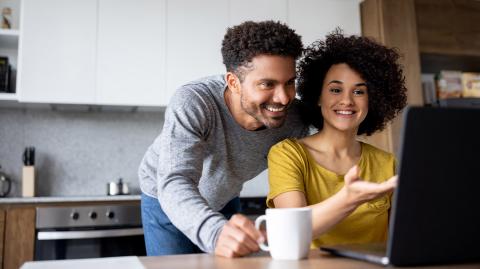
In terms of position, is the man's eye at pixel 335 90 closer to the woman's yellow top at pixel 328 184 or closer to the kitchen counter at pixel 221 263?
the woman's yellow top at pixel 328 184

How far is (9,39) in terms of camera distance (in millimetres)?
2750

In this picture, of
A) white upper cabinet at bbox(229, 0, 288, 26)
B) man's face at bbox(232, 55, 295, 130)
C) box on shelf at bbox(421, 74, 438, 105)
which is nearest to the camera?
man's face at bbox(232, 55, 295, 130)

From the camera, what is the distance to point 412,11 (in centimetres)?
308

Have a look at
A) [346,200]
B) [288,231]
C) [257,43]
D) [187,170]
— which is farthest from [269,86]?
[288,231]

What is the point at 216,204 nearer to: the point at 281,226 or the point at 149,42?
the point at 281,226

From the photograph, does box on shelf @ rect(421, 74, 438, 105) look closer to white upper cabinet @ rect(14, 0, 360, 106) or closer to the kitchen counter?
white upper cabinet @ rect(14, 0, 360, 106)

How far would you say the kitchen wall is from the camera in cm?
291

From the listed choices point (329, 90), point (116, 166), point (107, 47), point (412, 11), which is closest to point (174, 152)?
point (329, 90)

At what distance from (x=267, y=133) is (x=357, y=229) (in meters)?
0.43

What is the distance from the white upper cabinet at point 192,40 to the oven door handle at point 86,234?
0.86 m

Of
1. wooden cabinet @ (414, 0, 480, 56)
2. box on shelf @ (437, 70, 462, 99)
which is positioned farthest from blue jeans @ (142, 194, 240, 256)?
box on shelf @ (437, 70, 462, 99)

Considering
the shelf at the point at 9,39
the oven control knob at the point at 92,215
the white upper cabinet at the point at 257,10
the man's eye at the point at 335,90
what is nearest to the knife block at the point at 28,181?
the oven control knob at the point at 92,215

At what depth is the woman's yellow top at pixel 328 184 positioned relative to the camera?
3.70 ft

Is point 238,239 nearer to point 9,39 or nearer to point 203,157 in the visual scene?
point 203,157
